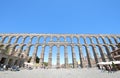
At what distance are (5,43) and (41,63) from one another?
2048 cm

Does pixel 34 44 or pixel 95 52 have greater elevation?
pixel 34 44

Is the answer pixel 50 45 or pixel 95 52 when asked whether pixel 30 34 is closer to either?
pixel 50 45

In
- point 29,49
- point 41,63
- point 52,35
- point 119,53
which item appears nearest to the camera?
point 119,53

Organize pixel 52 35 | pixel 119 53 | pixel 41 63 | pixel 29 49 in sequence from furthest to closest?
pixel 52 35 < pixel 29 49 < pixel 41 63 < pixel 119 53

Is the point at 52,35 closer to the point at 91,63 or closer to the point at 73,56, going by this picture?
the point at 73,56

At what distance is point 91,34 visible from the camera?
70438mm

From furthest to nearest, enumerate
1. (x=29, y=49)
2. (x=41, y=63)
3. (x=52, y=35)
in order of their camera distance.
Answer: (x=52, y=35) → (x=29, y=49) → (x=41, y=63)

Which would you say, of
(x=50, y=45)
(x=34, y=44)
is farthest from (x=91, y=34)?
(x=34, y=44)

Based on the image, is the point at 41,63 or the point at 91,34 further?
the point at 91,34

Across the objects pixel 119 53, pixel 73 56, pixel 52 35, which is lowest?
pixel 119 53

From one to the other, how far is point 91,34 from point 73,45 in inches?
474

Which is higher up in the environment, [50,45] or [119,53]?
[50,45]

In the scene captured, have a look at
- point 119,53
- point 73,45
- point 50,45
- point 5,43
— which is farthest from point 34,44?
point 119,53

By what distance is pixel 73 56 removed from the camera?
63031 mm
